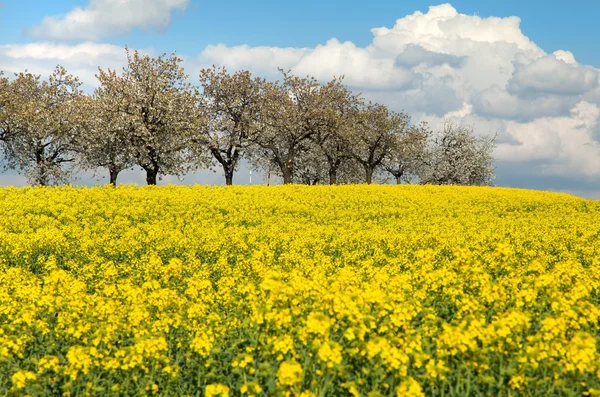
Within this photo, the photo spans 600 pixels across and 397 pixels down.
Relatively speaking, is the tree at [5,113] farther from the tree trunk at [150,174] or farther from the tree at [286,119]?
the tree at [286,119]

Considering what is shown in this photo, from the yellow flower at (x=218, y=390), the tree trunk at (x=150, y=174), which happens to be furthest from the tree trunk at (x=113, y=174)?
the yellow flower at (x=218, y=390)

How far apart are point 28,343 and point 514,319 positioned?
27.2ft

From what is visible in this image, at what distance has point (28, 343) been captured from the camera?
11.0 metres

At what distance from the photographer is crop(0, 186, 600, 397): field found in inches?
319

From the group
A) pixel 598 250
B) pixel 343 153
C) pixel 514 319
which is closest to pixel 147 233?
pixel 598 250

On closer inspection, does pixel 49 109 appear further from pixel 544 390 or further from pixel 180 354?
pixel 544 390

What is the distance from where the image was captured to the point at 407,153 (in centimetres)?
7319

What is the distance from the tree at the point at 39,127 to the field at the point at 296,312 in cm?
3197

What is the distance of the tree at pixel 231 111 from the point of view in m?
61.0

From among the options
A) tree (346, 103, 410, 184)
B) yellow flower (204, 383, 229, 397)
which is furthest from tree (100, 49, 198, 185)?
yellow flower (204, 383, 229, 397)

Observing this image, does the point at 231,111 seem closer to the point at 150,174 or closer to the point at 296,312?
the point at 150,174

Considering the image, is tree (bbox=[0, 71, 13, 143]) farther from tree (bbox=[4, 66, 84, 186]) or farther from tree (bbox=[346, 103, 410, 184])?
tree (bbox=[346, 103, 410, 184])

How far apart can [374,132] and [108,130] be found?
30750 millimetres

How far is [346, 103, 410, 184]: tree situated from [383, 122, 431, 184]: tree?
0.76 m
